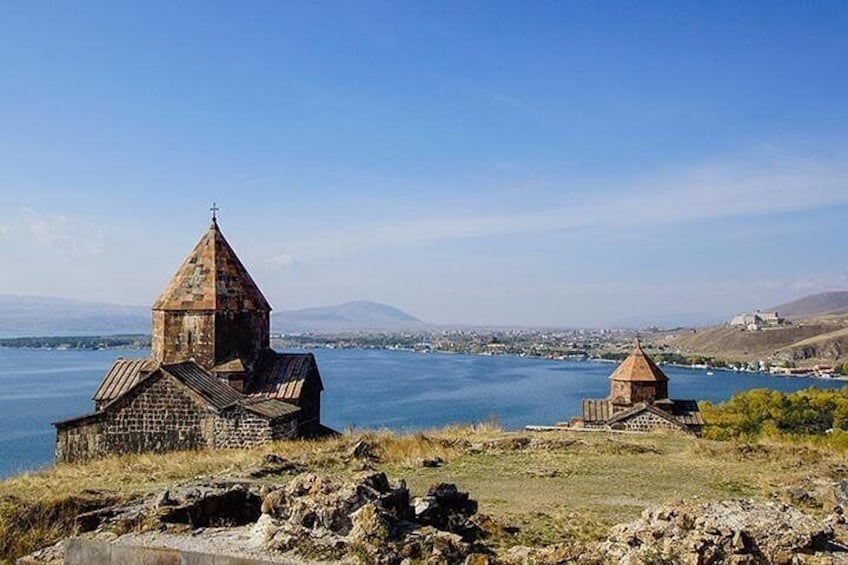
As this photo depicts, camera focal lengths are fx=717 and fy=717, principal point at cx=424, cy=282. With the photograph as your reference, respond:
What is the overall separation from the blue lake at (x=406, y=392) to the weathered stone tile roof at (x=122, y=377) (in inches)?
339

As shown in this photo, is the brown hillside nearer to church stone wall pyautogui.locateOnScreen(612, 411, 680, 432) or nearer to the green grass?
church stone wall pyautogui.locateOnScreen(612, 411, 680, 432)

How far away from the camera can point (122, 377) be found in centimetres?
1666

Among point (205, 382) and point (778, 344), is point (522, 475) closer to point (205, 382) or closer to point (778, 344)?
point (205, 382)

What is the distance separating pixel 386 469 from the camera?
11492 mm

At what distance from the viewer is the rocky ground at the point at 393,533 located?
476 centimetres

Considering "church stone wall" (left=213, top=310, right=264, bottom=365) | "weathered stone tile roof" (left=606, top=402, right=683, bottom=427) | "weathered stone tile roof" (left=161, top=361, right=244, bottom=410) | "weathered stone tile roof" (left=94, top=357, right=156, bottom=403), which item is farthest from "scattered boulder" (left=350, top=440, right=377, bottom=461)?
"weathered stone tile roof" (left=606, top=402, right=683, bottom=427)

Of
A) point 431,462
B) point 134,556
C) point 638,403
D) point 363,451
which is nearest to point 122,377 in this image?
point 363,451

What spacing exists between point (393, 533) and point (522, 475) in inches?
236

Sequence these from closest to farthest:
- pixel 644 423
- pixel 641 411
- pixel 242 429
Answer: pixel 242 429 → pixel 644 423 → pixel 641 411

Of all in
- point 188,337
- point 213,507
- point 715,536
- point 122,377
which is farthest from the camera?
point 122,377

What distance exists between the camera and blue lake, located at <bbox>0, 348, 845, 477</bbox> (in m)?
46.5

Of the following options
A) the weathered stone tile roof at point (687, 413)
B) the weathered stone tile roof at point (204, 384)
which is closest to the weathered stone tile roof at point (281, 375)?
the weathered stone tile roof at point (204, 384)

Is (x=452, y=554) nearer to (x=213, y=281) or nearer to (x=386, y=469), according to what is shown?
(x=386, y=469)

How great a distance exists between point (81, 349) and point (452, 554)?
160478mm
